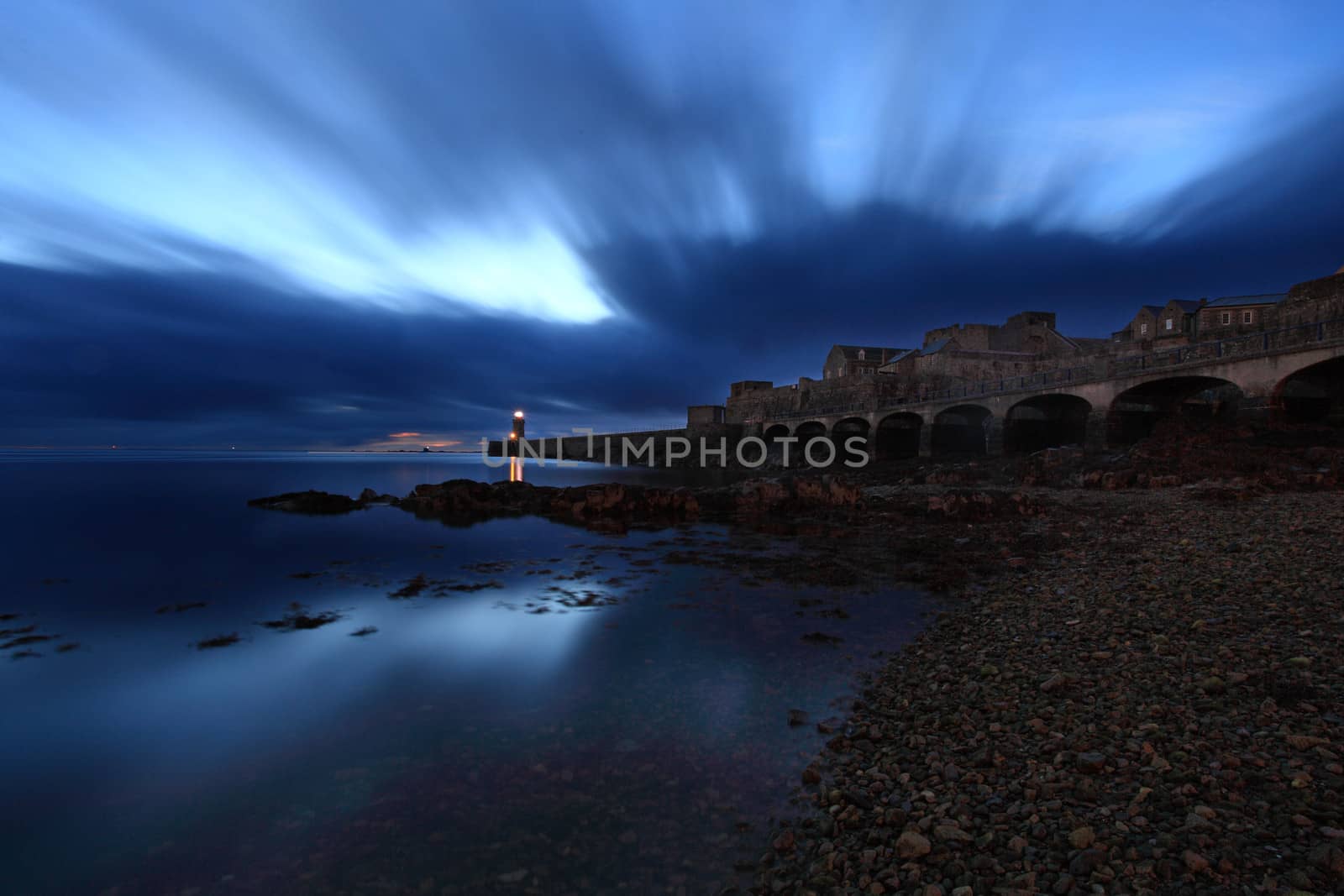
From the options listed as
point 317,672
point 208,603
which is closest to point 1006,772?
point 317,672

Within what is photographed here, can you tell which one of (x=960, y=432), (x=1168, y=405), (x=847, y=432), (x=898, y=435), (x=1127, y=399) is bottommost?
(x=898, y=435)

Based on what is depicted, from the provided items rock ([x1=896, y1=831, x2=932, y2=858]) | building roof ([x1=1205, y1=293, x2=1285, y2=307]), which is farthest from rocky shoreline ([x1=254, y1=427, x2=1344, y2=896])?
building roof ([x1=1205, y1=293, x2=1285, y2=307])

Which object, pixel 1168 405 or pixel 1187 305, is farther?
pixel 1187 305

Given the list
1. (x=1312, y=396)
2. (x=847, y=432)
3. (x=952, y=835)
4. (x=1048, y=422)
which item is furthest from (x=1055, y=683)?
(x=847, y=432)

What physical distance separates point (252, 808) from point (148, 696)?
14.2ft

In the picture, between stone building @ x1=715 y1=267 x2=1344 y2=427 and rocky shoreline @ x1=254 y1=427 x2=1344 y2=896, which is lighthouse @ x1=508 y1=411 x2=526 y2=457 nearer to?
stone building @ x1=715 y1=267 x2=1344 y2=427

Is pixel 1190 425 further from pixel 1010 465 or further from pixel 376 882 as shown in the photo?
pixel 376 882

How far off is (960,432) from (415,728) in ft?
186

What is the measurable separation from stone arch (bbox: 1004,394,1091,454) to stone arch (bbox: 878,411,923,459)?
11.1 m

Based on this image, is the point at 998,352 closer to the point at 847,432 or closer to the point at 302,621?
the point at 847,432

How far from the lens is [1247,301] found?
60719 mm

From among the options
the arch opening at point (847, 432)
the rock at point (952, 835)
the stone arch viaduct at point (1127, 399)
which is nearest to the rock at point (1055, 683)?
the rock at point (952, 835)

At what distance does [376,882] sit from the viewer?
4.20m

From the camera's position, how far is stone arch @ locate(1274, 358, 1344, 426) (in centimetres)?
2592
